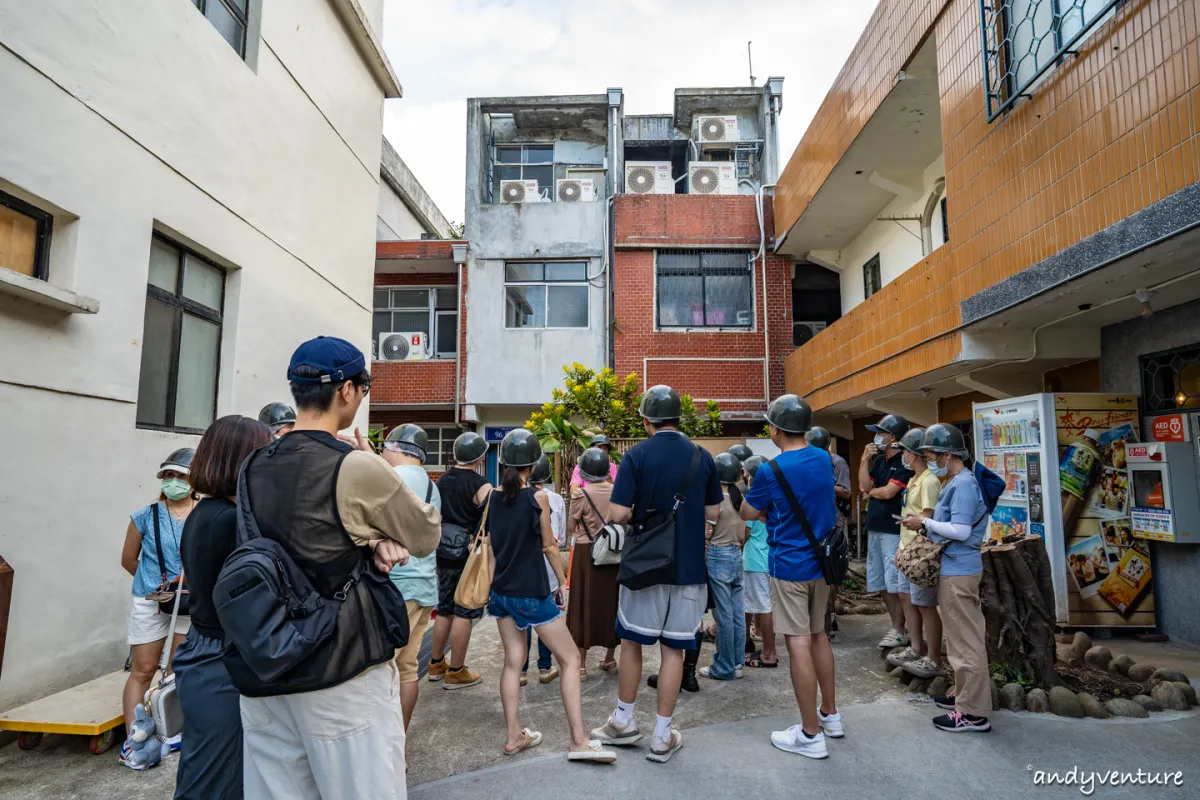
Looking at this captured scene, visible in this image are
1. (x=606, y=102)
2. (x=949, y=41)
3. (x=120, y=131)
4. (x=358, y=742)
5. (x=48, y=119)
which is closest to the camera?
(x=358, y=742)

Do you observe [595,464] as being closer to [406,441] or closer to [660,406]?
[660,406]

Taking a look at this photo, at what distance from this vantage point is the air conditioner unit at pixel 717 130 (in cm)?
1575

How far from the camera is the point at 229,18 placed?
661 cm

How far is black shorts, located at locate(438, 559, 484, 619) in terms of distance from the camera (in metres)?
4.45

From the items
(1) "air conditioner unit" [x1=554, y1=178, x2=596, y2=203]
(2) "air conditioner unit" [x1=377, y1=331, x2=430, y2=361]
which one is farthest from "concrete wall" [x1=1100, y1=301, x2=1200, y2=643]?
(2) "air conditioner unit" [x1=377, y1=331, x2=430, y2=361]

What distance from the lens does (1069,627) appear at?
19.6 ft

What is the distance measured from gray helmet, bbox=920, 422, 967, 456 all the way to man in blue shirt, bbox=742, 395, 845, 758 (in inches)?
32.0

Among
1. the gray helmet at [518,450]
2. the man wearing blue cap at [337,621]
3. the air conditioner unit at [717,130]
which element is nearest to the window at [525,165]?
the air conditioner unit at [717,130]

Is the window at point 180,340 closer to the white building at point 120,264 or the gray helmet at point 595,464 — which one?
the white building at point 120,264

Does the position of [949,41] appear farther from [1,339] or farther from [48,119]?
[1,339]

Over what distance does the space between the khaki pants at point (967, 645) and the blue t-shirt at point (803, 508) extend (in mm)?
911

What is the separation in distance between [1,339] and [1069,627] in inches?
333

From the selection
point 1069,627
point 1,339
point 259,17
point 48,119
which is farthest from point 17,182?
point 1069,627

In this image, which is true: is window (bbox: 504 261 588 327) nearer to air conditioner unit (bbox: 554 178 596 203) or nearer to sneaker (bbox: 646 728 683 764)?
air conditioner unit (bbox: 554 178 596 203)
